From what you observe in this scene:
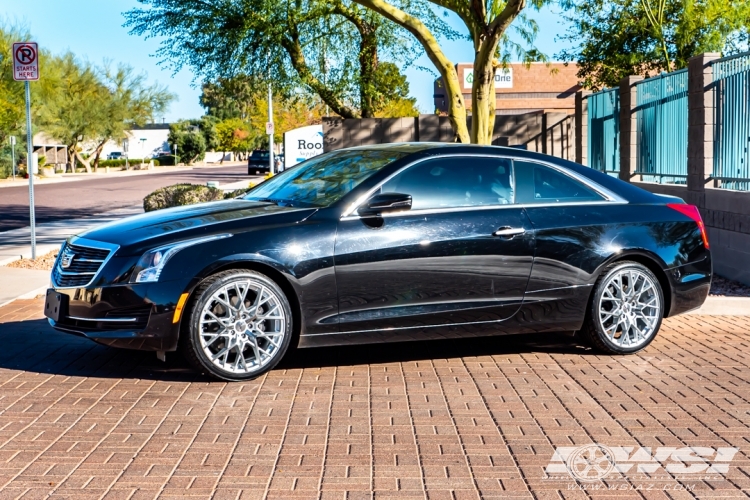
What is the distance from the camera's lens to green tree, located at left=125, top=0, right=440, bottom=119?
20.0 m

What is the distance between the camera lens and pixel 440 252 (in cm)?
729

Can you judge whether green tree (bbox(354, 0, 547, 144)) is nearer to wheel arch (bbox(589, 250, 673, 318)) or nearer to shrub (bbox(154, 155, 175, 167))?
wheel arch (bbox(589, 250, 673, 318))

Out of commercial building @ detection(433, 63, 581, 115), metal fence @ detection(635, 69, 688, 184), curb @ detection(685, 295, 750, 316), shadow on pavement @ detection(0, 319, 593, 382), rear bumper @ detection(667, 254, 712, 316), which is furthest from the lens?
commercial building @ detection(433, 63, 581, 115)

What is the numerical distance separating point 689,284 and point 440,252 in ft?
7.47

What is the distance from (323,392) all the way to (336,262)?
0.92m

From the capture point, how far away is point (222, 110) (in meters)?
146

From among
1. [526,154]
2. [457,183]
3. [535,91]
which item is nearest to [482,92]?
[526,154]

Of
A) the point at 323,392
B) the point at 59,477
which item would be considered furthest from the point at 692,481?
the point at 59,477

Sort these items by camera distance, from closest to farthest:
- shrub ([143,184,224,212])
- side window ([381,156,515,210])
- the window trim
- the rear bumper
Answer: the window trim, side window ([381,156,515,210]), the rear bumper, shrub ([143,184,224,212])

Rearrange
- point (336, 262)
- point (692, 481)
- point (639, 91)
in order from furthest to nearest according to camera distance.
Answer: point (639, 91) < point (336, 262) < point (692, 481)

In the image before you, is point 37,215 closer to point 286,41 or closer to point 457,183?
point 286,41

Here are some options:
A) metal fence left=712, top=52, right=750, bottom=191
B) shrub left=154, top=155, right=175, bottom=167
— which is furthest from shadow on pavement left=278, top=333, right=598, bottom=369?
shrub left=154, top=155, right=175, bottom=167

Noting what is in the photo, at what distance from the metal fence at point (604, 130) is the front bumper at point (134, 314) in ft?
43.8

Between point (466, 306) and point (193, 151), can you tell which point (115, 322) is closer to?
point (466, 306)
